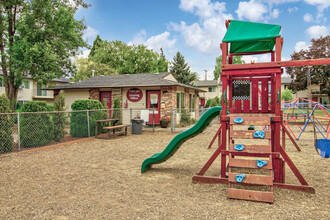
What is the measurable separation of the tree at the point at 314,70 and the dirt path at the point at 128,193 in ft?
110

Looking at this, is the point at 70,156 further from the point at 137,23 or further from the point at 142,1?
the point at 137,23

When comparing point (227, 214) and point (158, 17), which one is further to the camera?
point (158, 17)

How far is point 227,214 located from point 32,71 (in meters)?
15.9

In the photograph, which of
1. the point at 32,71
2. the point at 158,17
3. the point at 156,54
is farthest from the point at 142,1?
the point at 156,54

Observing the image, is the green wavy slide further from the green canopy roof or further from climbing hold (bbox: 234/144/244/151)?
the green canopy roof

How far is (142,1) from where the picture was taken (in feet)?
53.8

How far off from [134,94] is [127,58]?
85.0 feet

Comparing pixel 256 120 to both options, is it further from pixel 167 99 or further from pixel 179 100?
pixel 179 100

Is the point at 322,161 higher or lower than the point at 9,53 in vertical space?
lower

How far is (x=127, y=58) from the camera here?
40000 millimetres

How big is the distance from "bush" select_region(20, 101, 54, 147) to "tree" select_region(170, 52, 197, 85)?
33997 mm

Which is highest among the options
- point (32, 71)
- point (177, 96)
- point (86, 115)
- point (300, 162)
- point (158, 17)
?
point (158, 17)

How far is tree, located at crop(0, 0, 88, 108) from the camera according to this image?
572 inches

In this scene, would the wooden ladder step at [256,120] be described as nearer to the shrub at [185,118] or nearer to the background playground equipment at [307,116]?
the background playground equipment at [307,116]
